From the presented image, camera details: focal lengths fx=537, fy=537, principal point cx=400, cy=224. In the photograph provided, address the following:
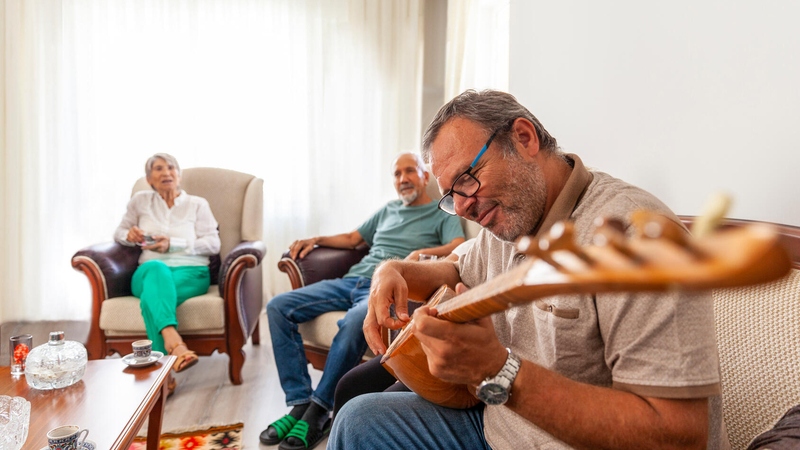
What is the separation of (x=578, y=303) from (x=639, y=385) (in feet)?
0.55

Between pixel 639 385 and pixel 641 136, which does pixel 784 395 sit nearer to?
pixel 639 385

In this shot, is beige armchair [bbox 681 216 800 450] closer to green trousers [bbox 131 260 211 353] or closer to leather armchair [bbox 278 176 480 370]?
leather armchair [bbox 278 176 480 370]

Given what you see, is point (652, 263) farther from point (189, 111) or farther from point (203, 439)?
point (189, 111)

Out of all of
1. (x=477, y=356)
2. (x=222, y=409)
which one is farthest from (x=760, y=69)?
(x=222, y=409)

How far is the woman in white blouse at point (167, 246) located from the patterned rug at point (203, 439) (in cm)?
37

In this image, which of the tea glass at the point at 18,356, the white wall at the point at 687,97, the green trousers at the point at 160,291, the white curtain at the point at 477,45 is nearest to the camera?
the white wall at the point at 687,97

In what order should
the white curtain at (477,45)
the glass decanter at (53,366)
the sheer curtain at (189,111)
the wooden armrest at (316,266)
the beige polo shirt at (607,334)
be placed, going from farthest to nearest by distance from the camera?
the sheer curtain at (189,111) < the white curtain at (477,45) < the wooden armrest at (316,266) < the glass decanter at (53,366) < the beige polo shirt at (607,334)

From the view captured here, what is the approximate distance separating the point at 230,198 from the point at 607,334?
286cm

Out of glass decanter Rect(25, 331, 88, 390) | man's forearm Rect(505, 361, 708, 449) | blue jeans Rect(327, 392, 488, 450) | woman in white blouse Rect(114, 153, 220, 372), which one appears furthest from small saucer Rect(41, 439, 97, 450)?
woman in white blouse Rect(114, 153, 220, 372)

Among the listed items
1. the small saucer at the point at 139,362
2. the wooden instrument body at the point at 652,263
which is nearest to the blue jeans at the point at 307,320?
the small saucer at the point at 139,362

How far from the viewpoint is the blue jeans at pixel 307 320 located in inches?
83.1

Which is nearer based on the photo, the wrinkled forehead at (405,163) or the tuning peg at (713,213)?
the tuning peg at (713,213)

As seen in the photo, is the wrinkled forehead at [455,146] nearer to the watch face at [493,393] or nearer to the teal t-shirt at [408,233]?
the watch face at [493,393]

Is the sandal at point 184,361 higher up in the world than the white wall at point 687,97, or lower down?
lower down
